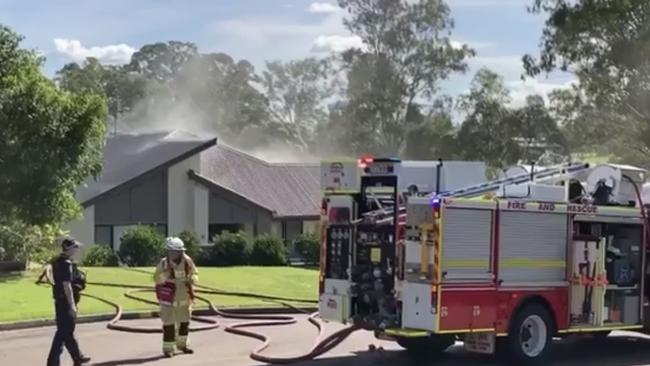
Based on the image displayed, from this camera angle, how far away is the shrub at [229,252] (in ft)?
109

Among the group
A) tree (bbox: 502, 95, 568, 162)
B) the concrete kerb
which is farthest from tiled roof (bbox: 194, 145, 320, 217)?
the concrete kerb

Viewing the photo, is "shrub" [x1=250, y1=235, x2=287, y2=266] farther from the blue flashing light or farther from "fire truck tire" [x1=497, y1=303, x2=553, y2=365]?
the blue flashing light

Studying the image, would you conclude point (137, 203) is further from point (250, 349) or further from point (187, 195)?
point (250, 349)

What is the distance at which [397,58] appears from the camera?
63656 millimetres

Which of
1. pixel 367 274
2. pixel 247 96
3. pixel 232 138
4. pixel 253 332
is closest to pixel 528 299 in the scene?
pixel 367 274

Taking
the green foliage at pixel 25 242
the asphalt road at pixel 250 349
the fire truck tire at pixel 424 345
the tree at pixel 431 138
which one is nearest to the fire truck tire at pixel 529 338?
the asphalt road at pixel 250 349

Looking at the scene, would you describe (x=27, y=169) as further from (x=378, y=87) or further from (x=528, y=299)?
(x=378, y=87)

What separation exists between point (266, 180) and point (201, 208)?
475 centimetres

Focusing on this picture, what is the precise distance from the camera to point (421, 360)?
12656mm

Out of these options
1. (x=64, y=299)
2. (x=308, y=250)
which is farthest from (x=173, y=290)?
(x=308, y=250)

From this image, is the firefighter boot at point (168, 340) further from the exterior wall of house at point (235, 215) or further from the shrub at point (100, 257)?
the exterior wall of house at point (235, 215)

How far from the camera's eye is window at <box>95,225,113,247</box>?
3950 centimetres

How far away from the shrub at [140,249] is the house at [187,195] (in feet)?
21.6

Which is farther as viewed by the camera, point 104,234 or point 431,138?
point 431,138
